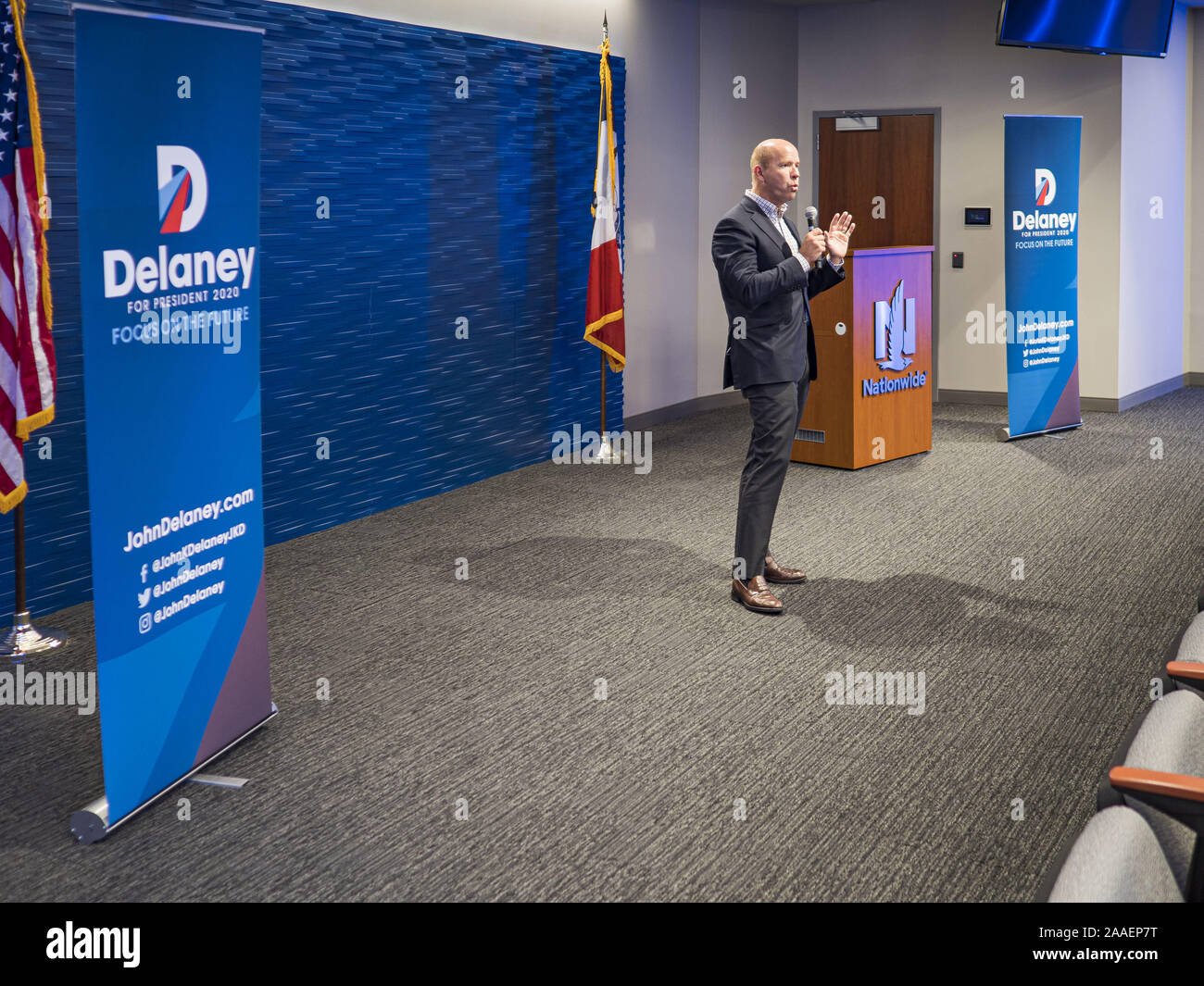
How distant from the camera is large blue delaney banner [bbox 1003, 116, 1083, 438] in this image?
313 inches

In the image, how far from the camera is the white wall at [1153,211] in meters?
9.30

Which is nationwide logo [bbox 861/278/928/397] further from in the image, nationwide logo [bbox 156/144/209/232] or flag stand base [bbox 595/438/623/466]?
nationwide logo [bbox 156/144/209/232]

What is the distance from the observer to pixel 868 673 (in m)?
4.16

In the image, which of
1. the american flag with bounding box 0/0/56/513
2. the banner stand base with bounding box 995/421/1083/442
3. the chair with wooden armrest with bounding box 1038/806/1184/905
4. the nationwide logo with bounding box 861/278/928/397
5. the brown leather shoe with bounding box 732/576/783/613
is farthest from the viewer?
the banner stand base with bounding box 995/421/1083/442

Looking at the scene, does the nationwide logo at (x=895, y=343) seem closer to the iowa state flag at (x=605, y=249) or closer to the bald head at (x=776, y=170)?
the iowa state flag at (x=605, y=249)

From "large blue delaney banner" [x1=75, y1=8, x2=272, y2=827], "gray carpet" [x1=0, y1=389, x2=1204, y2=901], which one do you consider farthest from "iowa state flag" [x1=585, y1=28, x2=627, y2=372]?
"large blue delaney banner" [x1=75, y1=8, x2=272, y2=827]

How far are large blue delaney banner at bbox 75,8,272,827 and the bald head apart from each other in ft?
6.73

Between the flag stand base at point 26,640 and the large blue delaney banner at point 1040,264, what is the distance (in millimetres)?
6037

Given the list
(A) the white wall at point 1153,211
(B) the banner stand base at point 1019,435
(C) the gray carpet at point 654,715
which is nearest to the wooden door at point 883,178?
(A) the white wall at point 1153,211

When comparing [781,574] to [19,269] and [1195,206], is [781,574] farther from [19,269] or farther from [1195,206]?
[1195,206]
